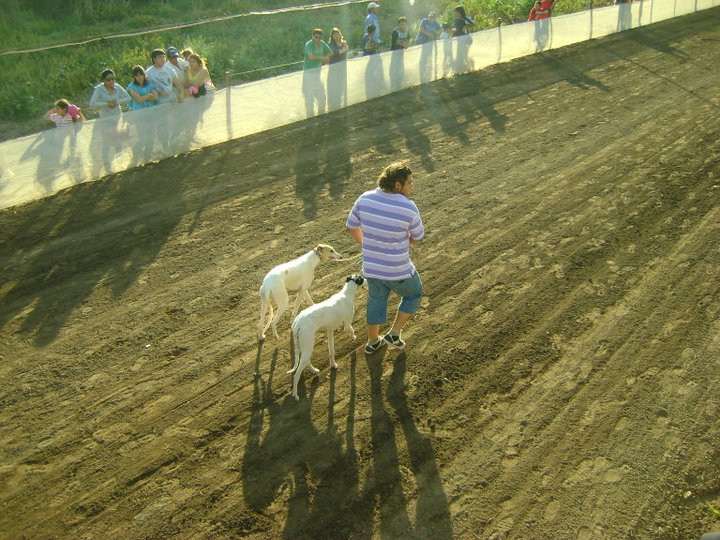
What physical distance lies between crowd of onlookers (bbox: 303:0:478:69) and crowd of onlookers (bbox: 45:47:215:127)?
120 inches

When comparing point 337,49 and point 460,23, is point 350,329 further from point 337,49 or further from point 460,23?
point 460,23

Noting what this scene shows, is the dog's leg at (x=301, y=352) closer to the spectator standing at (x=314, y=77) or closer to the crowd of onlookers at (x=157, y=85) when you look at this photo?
the crowd of onlookers at (x=157, y=85)

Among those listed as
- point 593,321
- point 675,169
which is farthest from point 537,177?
point 593,321

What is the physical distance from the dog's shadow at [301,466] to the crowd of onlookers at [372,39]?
10.3m

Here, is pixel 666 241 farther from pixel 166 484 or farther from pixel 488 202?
pixel 166 484

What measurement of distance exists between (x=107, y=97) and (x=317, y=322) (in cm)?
763

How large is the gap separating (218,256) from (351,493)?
13.9 ft

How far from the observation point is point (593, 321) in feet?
22.3

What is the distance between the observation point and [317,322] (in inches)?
224

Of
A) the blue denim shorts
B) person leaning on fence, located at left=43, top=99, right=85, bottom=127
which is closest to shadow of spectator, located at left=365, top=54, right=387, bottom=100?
person leaning on fence, located at left=43, top=99, right=85, bottom=127

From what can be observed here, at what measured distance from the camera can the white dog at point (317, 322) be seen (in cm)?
559

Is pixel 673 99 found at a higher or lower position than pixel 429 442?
higher

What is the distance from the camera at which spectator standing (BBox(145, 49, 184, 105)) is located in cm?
1133

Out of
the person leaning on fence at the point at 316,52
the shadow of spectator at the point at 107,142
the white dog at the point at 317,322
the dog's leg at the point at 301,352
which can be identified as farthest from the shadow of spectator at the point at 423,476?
the person leaning on fence at the point at 316,52
